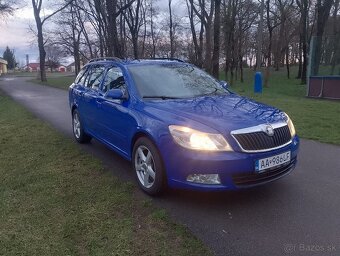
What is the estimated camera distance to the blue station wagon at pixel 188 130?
12.1 ft

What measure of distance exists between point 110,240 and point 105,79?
310cm

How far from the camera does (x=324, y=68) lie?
15711 mm

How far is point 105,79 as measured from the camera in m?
5.71

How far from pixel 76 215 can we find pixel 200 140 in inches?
61.7

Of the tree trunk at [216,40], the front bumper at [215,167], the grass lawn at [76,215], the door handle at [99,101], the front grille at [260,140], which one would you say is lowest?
the grass lawn at [76,215]

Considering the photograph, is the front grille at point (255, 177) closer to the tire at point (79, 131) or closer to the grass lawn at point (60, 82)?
the tire at point (79, 131)

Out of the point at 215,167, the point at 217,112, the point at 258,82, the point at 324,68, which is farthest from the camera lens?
the point at 258,82

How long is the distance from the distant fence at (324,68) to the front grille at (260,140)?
12.6m

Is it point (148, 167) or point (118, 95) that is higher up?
point (118, 95)

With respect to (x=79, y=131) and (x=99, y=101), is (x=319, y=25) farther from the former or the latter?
(x=99, y=101)

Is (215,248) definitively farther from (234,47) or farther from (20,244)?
(234,47)

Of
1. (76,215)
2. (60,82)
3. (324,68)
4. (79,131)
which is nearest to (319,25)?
(324,68)

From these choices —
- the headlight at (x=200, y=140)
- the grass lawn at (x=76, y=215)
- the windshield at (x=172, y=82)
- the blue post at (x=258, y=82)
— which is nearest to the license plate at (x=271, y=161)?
the headlight at (x=200, y=140)

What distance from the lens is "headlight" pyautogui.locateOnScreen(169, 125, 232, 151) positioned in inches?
144
